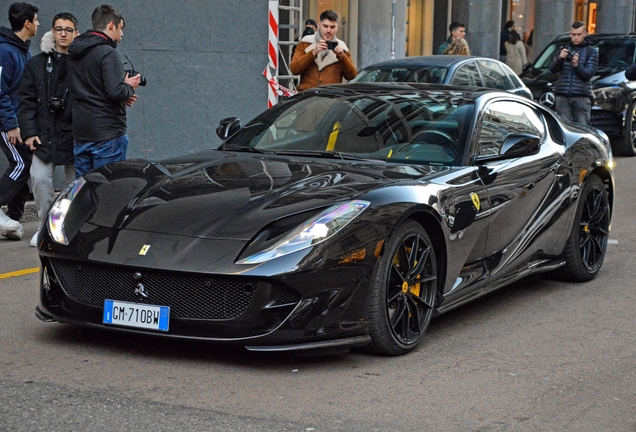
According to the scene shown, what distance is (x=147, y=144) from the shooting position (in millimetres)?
13469

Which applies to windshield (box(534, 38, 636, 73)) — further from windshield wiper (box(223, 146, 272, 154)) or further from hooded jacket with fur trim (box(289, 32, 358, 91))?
windshield wiper (box(223, 146, 272, 154))

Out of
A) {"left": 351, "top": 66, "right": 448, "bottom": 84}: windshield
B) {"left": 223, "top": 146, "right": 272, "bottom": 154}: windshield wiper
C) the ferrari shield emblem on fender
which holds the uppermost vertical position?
{"left": 223, "top": 146, "right": 272, "bottom": 154}: windshield wiper

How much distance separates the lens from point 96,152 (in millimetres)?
8547

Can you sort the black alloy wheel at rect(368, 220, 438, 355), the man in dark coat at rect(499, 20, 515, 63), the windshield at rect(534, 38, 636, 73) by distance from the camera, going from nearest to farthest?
1. the black alloy wheel at rect(368, 220, 438, 355)
2. the windshield at rect(534, 38, 636, 73)
3. the man in dark coat at rect(499, 20, 515, 63)

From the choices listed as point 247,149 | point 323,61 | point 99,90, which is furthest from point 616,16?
point 247,149

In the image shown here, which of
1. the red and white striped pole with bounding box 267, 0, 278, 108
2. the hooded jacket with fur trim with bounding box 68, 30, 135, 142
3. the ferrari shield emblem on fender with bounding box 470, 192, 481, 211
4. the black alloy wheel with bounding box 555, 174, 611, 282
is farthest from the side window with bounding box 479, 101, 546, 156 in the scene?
the red and white striped pole with bounding box 267, 0, 278, 108

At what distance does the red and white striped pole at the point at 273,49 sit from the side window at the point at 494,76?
2.80m

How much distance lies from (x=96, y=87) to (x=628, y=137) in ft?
36.6

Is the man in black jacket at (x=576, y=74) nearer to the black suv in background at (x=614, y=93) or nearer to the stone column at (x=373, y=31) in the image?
the black suv in background at (x=614, y=93)

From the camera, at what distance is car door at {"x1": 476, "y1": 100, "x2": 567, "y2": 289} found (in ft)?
21.2

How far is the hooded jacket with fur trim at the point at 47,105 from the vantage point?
29.9 feet

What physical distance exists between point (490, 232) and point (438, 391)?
1.59 meters

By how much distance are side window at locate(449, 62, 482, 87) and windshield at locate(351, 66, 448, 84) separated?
20cm

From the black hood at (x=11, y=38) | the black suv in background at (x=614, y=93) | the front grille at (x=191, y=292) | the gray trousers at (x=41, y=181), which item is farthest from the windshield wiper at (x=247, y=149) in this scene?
the black suv in background at (x=614, y=93)
